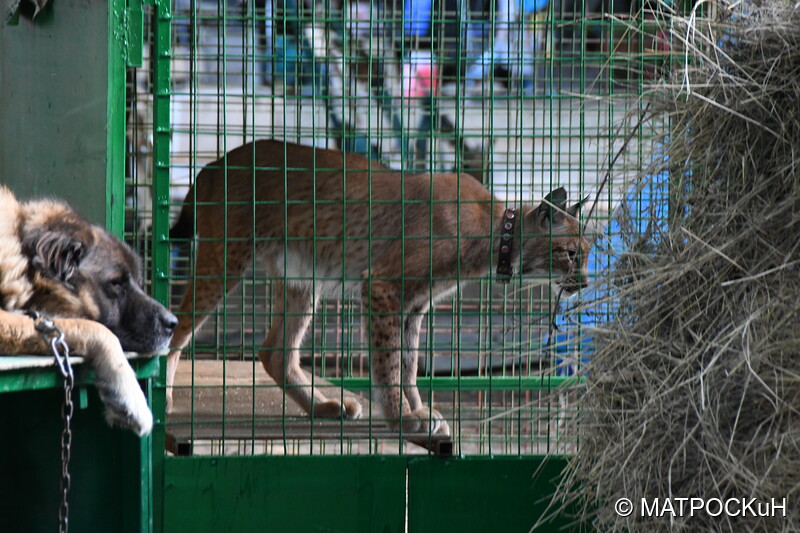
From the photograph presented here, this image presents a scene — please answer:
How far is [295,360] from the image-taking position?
605 centimetres

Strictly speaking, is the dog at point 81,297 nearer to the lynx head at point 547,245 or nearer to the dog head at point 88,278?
the dog head at point 88,278

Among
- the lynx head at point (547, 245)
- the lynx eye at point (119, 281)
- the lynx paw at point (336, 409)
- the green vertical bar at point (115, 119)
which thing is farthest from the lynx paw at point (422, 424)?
the green vertical bar at point (115, 119)

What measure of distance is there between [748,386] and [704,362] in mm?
202

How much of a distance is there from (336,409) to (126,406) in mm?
2255

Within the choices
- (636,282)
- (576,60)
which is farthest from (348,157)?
(636,282)

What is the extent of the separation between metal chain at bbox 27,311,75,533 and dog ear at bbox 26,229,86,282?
0.48 metres

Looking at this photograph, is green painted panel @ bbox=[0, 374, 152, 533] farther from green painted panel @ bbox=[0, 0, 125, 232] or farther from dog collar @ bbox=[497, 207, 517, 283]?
dog collar @ bbox=[497, 207, 517, 283]

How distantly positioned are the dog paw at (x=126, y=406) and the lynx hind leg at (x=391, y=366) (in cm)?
169

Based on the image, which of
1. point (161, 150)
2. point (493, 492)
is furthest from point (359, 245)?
point (493, 492)

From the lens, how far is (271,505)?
4387mm

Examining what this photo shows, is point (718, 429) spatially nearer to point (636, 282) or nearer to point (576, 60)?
point (636, 282)

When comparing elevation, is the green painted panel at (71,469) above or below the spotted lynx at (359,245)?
below

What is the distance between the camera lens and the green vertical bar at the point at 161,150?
4.28 metres

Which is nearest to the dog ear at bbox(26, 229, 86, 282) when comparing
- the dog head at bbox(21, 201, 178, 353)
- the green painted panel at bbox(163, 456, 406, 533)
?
the dog head at bbox(21, 201, 178, 353)
